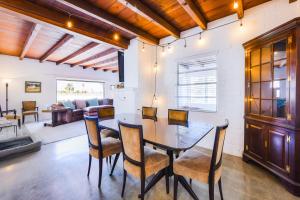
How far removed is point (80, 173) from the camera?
2.27 m

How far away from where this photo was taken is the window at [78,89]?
7.55m

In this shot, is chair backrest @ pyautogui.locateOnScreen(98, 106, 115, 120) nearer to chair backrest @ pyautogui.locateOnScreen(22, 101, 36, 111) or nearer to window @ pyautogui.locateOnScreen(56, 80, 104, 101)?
chair backrest @ pyautogui.locateOnScreen(22, 101, 36, 111)

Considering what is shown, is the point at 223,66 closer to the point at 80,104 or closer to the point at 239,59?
the point at 239,59

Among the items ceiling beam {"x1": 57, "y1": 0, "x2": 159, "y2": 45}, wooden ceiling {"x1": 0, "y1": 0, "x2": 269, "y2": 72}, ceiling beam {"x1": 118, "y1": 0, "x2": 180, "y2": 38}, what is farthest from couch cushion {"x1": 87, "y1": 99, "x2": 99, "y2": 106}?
ceiling beam {"x1": 118, "y1": 0, "x2": 180, "y2": 38}

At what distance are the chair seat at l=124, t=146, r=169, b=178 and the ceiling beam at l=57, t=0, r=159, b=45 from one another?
2.47m

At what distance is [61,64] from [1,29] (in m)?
3.90

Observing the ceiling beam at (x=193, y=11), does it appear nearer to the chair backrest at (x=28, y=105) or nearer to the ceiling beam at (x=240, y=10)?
the ceiling beam at (x=240, y=10)

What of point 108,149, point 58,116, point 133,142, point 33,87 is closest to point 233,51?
point 133,142

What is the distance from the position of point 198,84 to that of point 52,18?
130 inches

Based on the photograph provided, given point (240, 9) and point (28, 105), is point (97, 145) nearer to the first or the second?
point (240, 9)

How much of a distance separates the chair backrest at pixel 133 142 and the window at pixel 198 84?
2.31 metres

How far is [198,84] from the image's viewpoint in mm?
3539

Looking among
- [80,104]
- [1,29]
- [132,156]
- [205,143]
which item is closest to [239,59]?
[205,143]

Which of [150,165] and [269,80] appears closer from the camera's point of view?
[150,165]
